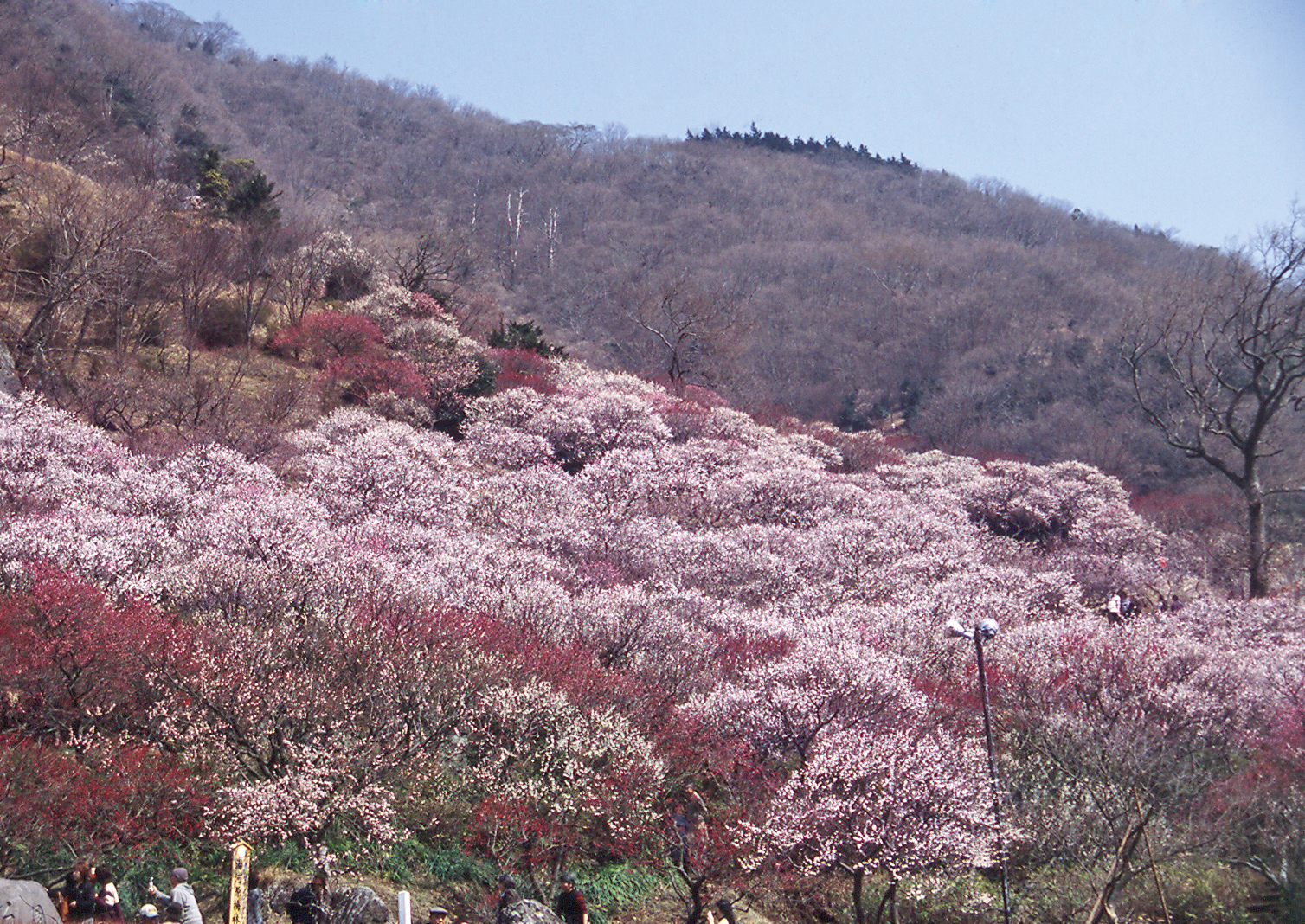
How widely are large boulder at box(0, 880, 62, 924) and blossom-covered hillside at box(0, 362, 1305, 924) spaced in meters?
0.96

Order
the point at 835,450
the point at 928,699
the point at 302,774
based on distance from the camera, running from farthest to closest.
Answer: the point at 835,450
the point at 928,699
the point at 302,774

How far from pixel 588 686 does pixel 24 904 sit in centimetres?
614

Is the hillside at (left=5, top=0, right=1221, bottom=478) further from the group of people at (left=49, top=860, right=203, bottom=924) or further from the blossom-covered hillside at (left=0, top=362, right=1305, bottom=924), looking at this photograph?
the group of people at (left=49, top=860, right=203, bottom=924)

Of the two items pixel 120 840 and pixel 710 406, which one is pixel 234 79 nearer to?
pixel 710 406

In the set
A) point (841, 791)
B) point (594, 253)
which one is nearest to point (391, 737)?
point (841, 791)

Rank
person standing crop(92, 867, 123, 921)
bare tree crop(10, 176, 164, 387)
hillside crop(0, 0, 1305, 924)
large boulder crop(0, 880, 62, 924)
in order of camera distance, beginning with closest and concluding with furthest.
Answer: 1. large boulder crop(0, 880, 62, 924)
2. person standing crop(92, 867, 123, 921)
3. hillside crop(0, 0, 1305, 924)
4. bare tree crop(10, 176, 164, 387)

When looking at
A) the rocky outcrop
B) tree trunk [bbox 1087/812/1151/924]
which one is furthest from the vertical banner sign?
the rocky outcrop

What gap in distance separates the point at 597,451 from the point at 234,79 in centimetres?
9053

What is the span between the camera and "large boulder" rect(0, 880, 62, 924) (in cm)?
718

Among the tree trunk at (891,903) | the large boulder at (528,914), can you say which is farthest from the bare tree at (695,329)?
the large boulder at (528,914)

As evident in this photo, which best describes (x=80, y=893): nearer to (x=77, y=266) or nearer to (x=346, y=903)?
(x=346, y=903)

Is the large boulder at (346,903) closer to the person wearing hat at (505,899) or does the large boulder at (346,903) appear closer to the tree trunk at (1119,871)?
the person wearing hat at (505,899)

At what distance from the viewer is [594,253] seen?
8150 centimetres

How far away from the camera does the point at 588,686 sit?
11.7 meters
